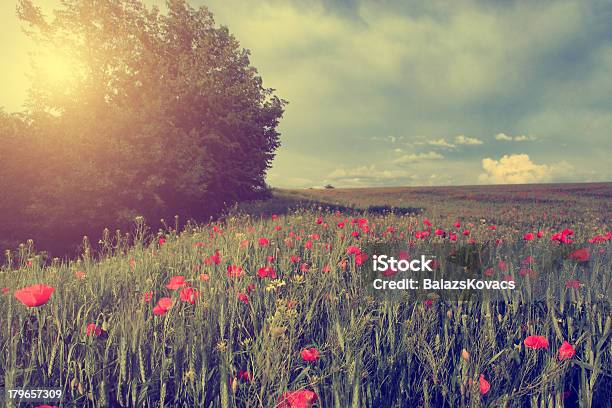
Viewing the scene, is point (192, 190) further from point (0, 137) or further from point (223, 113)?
point (0, 137)

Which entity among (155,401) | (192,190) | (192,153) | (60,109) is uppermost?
(60,109)

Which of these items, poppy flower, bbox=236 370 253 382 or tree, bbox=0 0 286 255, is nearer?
poppy flower, bbox=236 370 253 382

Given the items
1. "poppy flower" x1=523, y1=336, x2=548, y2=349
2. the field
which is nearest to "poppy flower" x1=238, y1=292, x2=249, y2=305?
the field

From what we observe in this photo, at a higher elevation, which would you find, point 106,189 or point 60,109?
point 60,109

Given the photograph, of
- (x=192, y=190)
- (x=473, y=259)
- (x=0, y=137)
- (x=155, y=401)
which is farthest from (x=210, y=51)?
(x=155, y=401)

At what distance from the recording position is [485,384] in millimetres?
1736

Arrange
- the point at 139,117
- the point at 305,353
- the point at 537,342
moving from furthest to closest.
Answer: the point at 139,117 < the point at 537,342 < the point at 305,353

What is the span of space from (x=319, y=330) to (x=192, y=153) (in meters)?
12.3

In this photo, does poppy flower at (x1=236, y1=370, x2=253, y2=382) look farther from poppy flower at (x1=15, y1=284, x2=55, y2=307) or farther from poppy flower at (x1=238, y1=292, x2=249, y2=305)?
poppy flower at (x1=15, y1=284, x2=55, y2=307)

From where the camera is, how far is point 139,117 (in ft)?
42.2

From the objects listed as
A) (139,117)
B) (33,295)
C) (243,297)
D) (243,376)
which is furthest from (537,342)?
(139,117)

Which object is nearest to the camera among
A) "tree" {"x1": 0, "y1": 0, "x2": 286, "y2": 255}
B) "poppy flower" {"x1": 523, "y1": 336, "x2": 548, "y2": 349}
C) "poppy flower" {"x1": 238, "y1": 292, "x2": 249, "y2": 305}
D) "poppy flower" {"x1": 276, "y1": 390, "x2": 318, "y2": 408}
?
"poppy flower" {"x1": 276, "y1": 390, "x2": 318, "y2": 408}

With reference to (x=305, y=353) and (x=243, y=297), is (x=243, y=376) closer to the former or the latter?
(x=305, y=353)

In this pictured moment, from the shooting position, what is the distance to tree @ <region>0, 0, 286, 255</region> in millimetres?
12820
